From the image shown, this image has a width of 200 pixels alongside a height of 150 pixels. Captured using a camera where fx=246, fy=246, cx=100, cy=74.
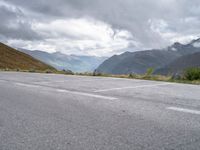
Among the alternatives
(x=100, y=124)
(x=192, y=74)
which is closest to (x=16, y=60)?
(x=192, y=74)

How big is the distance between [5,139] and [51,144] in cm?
74

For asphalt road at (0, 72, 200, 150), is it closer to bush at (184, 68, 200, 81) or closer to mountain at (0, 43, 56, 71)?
bush at (184, 68, 200, 81)

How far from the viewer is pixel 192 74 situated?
1396cm

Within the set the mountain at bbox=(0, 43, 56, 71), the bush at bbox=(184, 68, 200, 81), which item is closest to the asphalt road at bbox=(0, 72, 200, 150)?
the bush at bbox=(184, 68, 200, 81)

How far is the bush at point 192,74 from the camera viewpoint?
13805 mm

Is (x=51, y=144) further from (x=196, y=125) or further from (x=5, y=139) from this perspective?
(x=196, y=125)

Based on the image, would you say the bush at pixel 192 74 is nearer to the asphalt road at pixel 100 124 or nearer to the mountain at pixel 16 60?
the asphalt road at pixel 100 124

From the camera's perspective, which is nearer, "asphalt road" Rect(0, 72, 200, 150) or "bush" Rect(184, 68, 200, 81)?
"asphalt road" Rect(0, 72, 200, 150)

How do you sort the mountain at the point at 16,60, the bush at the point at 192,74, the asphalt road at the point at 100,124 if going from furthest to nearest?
the mountain at the point at 16,60
the bush at the point at 192,74
the asphalt road at the point at 100,124

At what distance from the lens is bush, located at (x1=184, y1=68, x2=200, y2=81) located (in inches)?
543

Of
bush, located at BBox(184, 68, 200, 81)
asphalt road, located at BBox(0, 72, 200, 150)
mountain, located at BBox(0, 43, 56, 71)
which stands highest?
mountain, located at BBox(0, 43, 56, 71)

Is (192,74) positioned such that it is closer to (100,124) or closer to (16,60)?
(100,124)

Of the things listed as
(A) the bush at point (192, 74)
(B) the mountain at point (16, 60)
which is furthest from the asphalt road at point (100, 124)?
(B) the mountain at point (16, 60)

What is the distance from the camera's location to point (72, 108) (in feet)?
18.0
